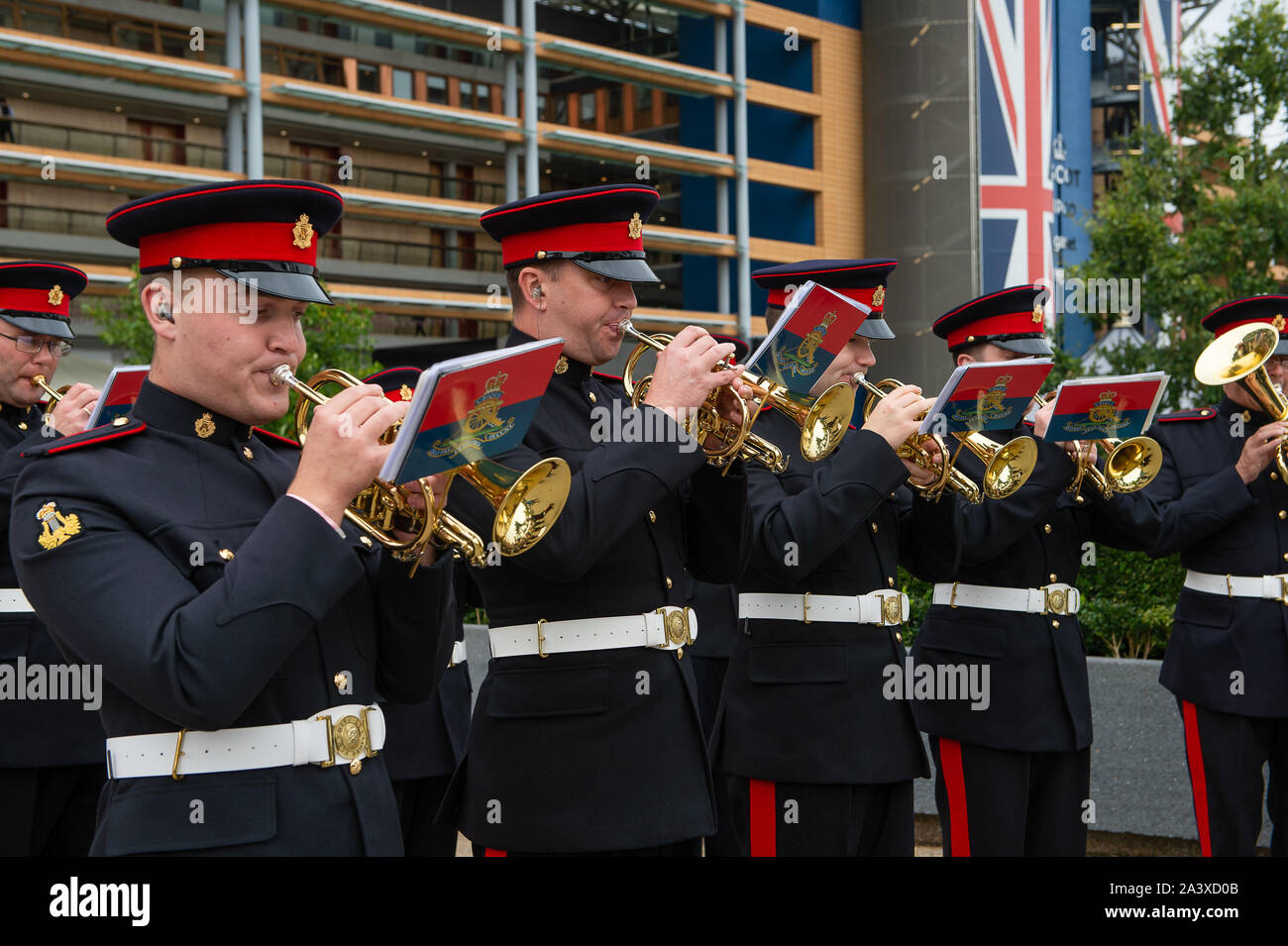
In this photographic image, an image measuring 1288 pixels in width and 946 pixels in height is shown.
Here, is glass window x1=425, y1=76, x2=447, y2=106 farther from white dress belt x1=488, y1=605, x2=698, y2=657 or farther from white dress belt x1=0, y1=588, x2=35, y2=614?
white dress belt x1=488, y1=605, x2=698, y2=657

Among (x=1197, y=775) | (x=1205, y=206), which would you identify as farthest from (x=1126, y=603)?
(x=1205, y=206)

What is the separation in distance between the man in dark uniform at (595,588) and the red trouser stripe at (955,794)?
174cm

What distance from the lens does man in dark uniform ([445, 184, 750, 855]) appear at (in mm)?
3426

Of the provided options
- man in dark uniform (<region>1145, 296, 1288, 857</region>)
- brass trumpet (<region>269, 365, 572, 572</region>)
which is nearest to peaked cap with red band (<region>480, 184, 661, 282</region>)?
brass trumpet (<region>269, 365, 572, 572</region>)

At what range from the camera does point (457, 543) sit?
286 cm

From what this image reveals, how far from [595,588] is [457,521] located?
0.69 metres

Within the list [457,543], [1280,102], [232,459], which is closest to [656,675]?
[457,543]

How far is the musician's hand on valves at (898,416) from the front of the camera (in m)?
4.38

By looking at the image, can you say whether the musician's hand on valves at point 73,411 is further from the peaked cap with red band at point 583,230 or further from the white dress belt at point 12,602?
the peaked cap with red band at point 583,230

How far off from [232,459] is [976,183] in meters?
33.7

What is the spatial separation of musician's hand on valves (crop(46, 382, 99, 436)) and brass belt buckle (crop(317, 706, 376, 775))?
7.39 feet
